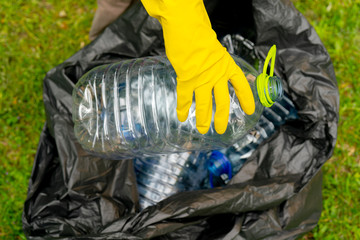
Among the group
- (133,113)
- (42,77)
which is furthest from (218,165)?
(42,77)

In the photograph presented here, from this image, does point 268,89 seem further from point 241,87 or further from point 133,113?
point 133,113

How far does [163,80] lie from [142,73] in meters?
0.10

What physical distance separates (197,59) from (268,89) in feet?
0.79

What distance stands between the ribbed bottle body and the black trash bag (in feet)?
0.20

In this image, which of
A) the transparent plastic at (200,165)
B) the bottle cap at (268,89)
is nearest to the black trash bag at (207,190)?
the transparent plastic at (200,165)

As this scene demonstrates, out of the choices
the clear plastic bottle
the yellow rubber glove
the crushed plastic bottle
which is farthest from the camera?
the crushed plastic bottle

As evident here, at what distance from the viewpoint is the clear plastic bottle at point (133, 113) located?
1490mm

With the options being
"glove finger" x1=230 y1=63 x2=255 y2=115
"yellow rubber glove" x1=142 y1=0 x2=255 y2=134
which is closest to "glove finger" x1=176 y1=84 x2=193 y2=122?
"yellow rubber glove" x1=142 y1=0 x2=255 y2=134

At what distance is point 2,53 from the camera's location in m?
1.94

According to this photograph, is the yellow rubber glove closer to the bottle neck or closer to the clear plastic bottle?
the bottle neck

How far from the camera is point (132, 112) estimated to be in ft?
4.93

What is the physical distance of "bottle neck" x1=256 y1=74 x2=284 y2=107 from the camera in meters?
1.07

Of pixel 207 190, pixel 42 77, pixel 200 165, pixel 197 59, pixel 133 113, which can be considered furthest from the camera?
pixel 42 77

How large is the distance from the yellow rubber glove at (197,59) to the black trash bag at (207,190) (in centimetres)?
34
